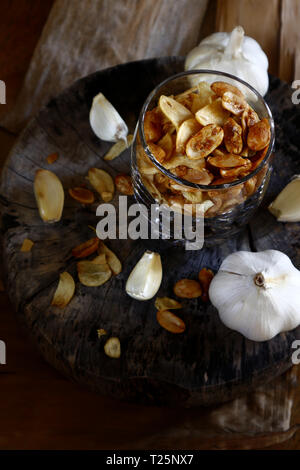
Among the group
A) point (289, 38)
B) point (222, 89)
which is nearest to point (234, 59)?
point (222, 89)

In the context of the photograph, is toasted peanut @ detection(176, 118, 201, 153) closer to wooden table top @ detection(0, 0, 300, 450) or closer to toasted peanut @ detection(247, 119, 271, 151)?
toasted peanut @ detection(247, 119, 271, 151)

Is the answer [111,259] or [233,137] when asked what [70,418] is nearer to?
[111,259]

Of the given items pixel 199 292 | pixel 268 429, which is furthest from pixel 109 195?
pixel 268 429

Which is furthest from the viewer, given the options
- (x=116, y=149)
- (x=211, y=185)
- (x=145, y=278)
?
(x=116, y=149)

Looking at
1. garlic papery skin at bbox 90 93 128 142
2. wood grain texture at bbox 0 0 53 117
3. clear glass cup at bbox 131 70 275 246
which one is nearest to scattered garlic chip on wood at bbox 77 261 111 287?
clear glass cup at bbox 131 70 275 246

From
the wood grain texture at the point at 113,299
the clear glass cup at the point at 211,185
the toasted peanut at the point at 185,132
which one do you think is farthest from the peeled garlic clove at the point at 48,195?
the toasted peanut at the point at 185,132
